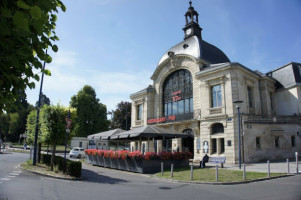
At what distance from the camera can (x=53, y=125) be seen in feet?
48.0

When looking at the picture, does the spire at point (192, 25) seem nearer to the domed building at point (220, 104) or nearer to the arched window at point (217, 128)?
the domed building at point (220, 104)

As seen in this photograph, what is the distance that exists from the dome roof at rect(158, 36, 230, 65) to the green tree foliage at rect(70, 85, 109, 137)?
916 inches

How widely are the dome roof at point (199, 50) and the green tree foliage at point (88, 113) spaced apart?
76.3 ft

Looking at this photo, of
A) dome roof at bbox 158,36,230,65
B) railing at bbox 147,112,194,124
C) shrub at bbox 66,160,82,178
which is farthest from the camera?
dome roof at bbox 158,36,230,65

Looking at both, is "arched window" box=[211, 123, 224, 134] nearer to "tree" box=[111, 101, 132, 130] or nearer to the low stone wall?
the low stone wall

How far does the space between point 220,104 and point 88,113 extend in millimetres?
31903

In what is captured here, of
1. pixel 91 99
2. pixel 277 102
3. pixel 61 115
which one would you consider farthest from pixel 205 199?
pixel 91 99

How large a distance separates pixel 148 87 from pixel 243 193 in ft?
81.9

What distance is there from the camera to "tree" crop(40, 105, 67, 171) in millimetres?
14522

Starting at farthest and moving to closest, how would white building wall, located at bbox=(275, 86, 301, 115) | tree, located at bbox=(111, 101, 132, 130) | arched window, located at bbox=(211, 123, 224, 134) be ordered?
1. tree, located at bbox=(111, 101, 132, 130)
2. white building wall, located at bbox=(275, 86, 301, 115)
3. arched window, located at bbox=(211, 123, 224, 134)

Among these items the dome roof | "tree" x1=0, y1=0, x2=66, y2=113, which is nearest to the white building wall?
the dome roof

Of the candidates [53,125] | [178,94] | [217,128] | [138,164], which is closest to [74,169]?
[53,125]

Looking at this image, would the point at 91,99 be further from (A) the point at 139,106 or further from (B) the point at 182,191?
(B) the point at 182,191

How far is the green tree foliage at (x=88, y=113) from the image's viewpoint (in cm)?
4644
